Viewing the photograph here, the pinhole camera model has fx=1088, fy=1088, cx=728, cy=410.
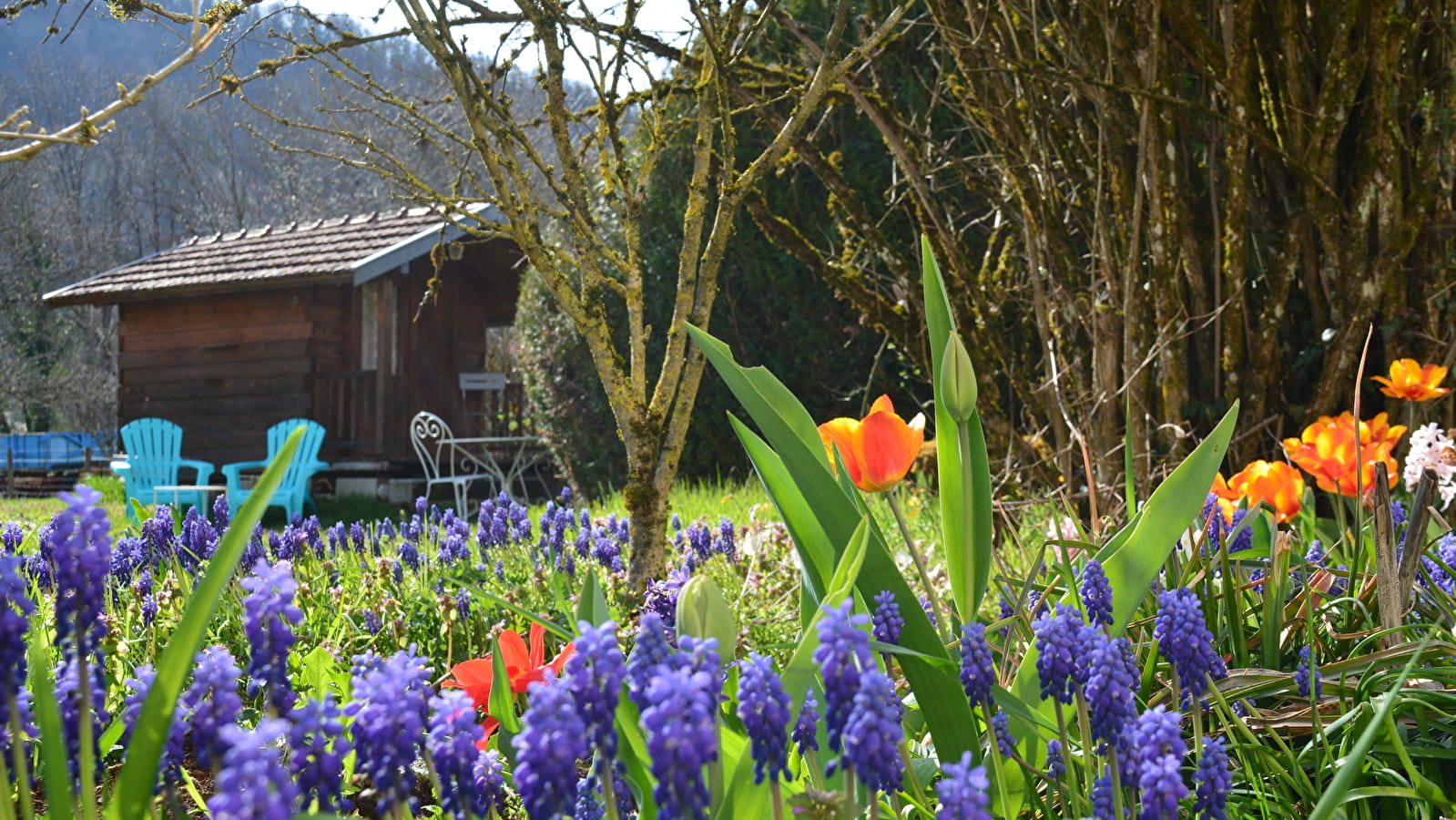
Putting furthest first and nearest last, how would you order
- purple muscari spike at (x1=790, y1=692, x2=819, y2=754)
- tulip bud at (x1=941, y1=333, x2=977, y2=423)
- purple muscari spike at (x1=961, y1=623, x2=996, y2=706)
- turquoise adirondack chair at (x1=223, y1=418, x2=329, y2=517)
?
turquoise adirondack chair at (x1=223, y1=418, x2=329, y2=517)
tulip bud at (x1=941, y1=333, x2=977, y2=423)
purple muscari spike at (x1=961, y1=623, x2=996, y2=706)
purple muscari spike at (x1=790, y1=692, x2=819, y2=754)

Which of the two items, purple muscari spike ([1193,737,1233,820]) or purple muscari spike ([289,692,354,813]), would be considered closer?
purple muscari spike ([289,692,354,813])

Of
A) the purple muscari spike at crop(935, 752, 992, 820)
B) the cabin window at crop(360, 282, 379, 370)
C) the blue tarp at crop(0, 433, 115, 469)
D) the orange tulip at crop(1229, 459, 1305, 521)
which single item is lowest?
the blue tarp at crop(0, 433, 115, 469)

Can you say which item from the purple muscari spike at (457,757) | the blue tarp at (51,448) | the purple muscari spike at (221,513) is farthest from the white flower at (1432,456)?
the blue tarp at (51,448)

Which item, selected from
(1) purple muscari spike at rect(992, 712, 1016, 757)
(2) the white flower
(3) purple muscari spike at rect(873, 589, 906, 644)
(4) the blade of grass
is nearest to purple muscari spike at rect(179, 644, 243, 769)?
(4) the blade of grass

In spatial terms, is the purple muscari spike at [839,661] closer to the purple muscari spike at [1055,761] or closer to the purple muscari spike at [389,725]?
the purple muscari spike at [389,725]

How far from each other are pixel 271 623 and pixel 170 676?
0.25ft

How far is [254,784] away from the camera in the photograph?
20.3 inches

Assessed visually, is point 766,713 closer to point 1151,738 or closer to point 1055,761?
point 1151,738

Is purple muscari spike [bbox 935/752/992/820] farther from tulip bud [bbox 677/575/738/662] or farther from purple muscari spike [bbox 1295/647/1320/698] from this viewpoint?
purple muscari spike [bbox 1295/647/1320/698]

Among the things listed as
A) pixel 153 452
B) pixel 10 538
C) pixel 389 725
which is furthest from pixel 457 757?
pixel 153 452

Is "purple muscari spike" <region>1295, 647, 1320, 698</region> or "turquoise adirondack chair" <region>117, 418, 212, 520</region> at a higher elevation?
"purple muscari spike" <region>1295, 647, 1320, 698</region>

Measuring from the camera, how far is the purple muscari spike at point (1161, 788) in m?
0.75

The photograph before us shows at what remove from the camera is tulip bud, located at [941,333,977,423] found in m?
1.20

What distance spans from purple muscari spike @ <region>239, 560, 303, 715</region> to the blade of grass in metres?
0.04
